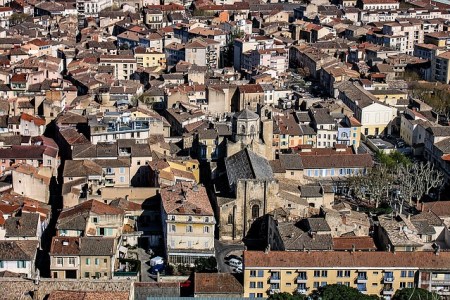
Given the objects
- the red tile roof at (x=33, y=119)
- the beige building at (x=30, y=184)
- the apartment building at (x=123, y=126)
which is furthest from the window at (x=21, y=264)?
the red tile roof at (x=33, y=119)

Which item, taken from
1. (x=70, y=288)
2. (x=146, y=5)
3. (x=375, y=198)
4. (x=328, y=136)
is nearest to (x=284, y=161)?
(x=375, y=198)

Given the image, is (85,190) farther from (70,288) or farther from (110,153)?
(70,288)

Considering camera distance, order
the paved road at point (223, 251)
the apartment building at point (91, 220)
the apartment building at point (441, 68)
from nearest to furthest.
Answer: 1. the apartment building at point (91, 220)
2. the paved road at point (223, 251)
3. the apartment building at point (441, 68)

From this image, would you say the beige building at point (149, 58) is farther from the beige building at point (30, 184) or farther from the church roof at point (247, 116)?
the beige building at point (30, 184)

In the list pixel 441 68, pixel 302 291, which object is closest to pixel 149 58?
pixel 441 68

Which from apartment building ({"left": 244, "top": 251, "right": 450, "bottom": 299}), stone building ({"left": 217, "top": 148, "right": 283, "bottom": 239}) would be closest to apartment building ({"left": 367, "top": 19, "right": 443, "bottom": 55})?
stone building ({"left": 217, "top": 148, "right": 283, "bottom": 239})

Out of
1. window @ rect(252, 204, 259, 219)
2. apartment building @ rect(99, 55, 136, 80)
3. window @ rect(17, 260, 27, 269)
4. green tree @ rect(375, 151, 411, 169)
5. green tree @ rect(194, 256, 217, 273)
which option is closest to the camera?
window @ rect(17, 260, 27, 269)

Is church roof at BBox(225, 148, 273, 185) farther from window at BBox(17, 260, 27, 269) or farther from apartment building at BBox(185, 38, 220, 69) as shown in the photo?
apartment building at BBox(185, 38, 220, 69)
